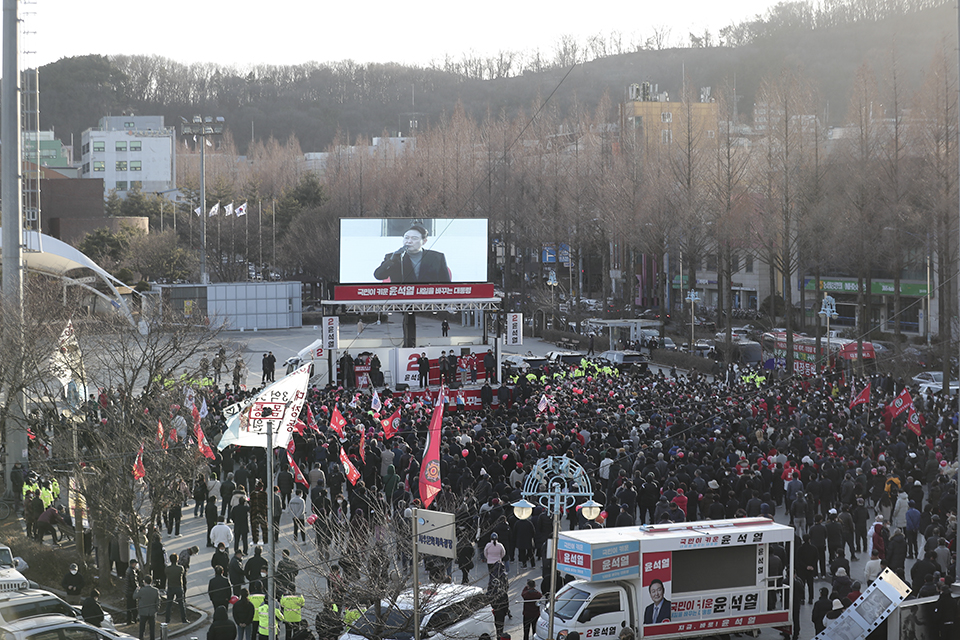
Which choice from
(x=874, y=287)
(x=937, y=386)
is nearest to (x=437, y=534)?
(x=937, y=386)

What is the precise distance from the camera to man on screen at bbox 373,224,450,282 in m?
34.7

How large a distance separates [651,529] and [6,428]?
1406 centimetres

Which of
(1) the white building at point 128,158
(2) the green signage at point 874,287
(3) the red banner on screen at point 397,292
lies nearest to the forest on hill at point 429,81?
(1) the white building at point 128,158

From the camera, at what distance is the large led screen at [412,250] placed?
3450 cm

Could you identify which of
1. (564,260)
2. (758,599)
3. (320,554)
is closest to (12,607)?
(320,554)

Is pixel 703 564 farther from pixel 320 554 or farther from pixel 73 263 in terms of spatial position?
pixel 73 263

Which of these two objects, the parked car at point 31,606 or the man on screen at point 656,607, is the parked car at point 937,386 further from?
the parked car at point 31,606

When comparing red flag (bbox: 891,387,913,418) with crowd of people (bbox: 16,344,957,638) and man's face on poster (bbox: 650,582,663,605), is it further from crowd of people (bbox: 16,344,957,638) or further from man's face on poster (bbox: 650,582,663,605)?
man's face on poster (bbox: 650,582,663,605)

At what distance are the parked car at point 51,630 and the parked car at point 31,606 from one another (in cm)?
31

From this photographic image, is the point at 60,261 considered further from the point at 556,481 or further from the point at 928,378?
the point at 556,481

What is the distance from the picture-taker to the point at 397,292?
33.9 meters

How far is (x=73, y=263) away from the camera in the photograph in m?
50.9

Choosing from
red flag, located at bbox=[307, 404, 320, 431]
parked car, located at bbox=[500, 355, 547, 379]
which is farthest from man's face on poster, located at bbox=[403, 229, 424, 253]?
red flag, located at bbox=[307, 404, 320, 431]

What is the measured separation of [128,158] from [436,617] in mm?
101421
